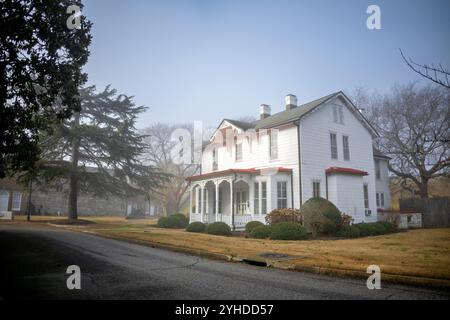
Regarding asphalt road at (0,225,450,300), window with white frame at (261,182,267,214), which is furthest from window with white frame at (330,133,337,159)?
asphalt road at (0,225,450,300)

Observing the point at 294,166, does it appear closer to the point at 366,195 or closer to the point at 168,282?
the point at 366,195

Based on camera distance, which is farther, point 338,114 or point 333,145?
point 338,114

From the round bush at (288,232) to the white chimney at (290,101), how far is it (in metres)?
14.2

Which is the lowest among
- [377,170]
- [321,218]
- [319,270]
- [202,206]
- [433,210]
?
[319,270]

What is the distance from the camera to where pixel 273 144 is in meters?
22.9

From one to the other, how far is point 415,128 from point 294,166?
20.8m

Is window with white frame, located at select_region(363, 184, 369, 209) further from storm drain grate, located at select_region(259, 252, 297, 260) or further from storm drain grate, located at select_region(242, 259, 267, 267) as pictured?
storm drain grate, located at select_region(242, 259, 267, 267)

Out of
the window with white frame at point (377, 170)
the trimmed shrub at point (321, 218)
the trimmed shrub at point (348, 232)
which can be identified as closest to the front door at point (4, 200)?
the trimmed shrub at point (321, 218)

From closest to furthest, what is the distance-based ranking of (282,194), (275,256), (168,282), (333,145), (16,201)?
(168,282) → (275,256) → (282,194) → (333,145) → (16,201)

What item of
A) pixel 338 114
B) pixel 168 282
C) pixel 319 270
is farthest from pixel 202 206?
pixel 168 282

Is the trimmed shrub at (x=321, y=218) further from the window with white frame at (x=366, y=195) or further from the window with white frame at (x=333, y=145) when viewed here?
the window with white frame at (x=366, y=195)

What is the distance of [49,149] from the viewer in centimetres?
2859

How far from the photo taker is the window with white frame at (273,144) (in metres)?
22.6
